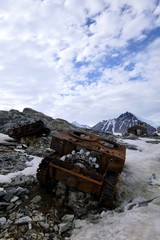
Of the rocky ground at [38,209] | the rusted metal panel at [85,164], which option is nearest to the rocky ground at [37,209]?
the rocky ground at [38,209]

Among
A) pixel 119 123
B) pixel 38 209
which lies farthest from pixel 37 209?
pixel 119 123

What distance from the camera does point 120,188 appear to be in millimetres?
8789

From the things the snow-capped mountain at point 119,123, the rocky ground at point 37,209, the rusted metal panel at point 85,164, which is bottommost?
the rocky ground at point 37,209

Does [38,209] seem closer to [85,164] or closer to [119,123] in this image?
[85,164]

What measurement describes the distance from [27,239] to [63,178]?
1995 millimetres

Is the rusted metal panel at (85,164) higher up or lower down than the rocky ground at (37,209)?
higher up

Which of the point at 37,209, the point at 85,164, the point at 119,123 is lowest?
the point at 37,209

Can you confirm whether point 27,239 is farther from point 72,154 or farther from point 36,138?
point 36,138

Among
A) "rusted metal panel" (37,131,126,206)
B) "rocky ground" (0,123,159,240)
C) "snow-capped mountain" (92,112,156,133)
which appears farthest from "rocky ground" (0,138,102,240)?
"snow-capped mountain" (92,112,156,133)

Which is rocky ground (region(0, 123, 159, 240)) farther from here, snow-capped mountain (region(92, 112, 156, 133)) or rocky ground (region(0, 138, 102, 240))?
snow-capped mountain (region(92, 112, 156, 133))

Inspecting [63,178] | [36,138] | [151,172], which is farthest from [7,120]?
[63,178]

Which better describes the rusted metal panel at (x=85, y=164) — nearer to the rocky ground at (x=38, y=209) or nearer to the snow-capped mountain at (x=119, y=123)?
the rocky ground at (x=38, y=209)

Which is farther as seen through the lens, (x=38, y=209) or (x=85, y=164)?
(x=85, y=164)

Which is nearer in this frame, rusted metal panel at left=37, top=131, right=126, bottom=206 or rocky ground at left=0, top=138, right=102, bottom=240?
rocky ground at left=0, top=138, right=102, bottom=240
